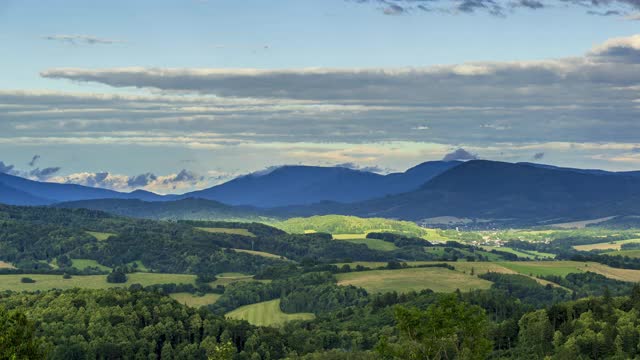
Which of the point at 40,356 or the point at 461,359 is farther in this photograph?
the point at 461,359

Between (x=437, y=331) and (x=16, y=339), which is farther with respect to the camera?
(x=437, y=331)

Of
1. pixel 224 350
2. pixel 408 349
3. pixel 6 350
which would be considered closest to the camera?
pixel 6 350

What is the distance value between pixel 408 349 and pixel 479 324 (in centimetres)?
1352

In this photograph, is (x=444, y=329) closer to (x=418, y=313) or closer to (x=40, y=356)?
(x=418, y=313)

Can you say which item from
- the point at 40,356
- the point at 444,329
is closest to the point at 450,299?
the point at 444,329

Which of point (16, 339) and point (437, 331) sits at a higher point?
point (16, 339)

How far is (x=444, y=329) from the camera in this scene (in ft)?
510

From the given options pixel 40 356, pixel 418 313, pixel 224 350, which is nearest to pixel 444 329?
pixel 418 313

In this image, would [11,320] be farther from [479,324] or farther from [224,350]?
[479,324]

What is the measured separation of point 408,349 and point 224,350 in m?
30.1

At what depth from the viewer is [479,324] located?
16050 centimetres

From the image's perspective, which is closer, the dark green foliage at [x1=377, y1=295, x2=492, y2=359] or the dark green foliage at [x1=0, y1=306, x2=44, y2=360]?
the dark green foliage at [x1=0, y1=306, x2=44, y2=360]

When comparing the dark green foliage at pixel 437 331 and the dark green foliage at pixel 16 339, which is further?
the dark green foliage at pixel 437 331

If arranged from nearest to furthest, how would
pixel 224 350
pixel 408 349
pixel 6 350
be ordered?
1. pixel 6 350
2. pixel 224 350
3. pixel 408 349
